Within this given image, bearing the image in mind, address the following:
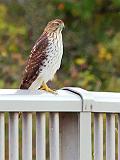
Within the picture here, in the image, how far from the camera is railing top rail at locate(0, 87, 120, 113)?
4.15m

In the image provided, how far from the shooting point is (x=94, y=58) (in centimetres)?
1327

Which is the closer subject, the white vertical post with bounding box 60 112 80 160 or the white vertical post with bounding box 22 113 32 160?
the white vertical post with bounding box 22 113 32 160

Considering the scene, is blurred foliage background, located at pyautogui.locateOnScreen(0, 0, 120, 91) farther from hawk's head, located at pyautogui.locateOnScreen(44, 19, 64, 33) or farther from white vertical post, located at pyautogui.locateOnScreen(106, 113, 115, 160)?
white vertical post, located at pyautogui.locateOnScreen(106, 113, 115, 160)

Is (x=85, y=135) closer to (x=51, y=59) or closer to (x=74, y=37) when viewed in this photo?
(x=51, y=59)

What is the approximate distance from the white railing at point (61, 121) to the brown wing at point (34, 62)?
935 millimetres

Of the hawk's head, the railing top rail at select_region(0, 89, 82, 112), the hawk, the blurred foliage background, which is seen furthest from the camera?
the blurred foliage background

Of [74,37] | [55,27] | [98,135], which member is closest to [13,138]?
[98,135]

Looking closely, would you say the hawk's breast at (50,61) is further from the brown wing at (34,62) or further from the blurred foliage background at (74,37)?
the blurred foliage background at (74,37)

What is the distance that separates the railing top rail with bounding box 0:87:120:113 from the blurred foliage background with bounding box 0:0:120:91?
6.79 m

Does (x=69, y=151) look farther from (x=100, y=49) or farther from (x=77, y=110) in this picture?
(x=100, y=49)

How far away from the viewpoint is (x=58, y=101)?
424 centimetres

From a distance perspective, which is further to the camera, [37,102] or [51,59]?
[51,59]

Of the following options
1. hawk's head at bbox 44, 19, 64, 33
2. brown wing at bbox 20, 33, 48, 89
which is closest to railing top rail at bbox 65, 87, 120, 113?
brown wing at bbox 20, 33, 48, 89

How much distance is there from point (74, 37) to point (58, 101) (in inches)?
345
